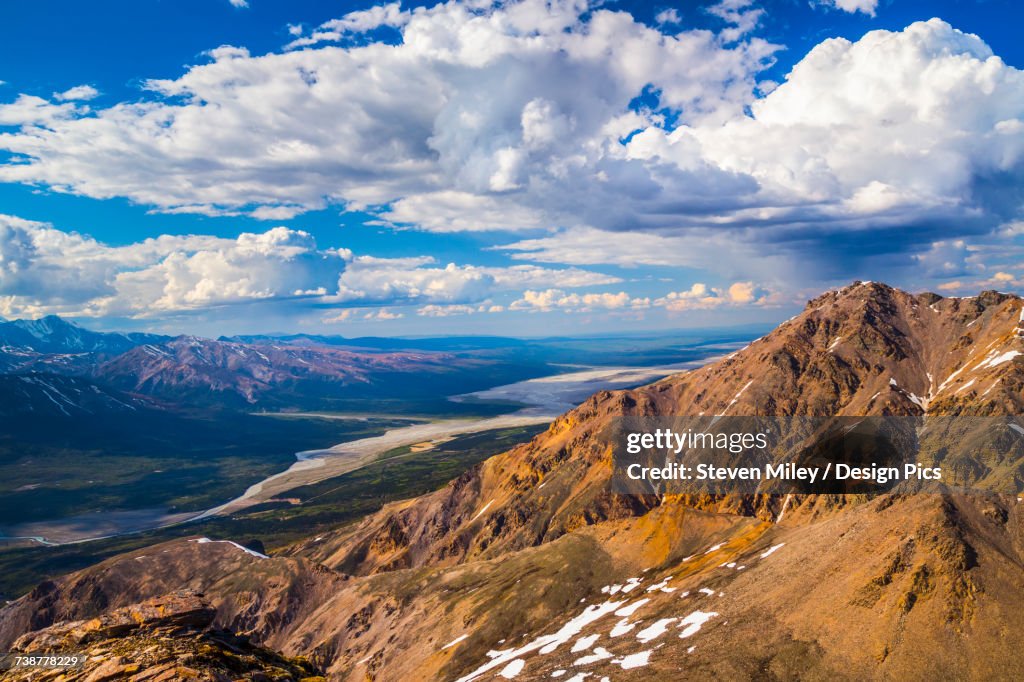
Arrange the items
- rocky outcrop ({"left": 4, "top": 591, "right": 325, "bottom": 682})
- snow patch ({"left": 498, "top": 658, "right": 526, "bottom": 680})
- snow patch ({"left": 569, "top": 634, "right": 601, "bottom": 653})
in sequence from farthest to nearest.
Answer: snow patch ({"left": 569, "top": 634, "right": 601, "bottom": 653}) → snow patch ({"left": 498, "top": 658, "right": 526, "bottom": 680}) → rocky outcrop ({"left": 4, "top": 591, "right": 325, "bottom": 682})

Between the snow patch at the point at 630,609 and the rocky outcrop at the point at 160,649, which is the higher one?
the rocky outcrop at the point at 160,649

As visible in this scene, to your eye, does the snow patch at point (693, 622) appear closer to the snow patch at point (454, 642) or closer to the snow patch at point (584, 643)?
the snow patch at point (584, 643)

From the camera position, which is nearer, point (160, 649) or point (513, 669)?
point (160, 649)

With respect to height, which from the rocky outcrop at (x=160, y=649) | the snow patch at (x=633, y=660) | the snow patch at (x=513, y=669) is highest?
the rocky outcrop at (x=160, y=649)

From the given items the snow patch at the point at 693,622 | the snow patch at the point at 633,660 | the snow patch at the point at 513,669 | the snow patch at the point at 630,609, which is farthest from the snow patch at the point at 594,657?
the snow patch at the point at 630,609

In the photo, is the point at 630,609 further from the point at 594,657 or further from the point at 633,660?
the point at 633,660

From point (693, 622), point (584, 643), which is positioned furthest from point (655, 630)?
point (584, 643)

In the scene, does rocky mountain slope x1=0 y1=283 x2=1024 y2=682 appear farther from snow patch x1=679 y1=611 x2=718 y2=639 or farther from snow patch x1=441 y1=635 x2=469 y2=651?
snow patch x1=441 y1=635 x2=469 y2=651

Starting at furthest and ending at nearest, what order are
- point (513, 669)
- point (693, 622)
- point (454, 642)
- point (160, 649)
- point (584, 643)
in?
point (454, 642) → point (584, 643) → point (513, 669) → point (693, 622) → point (160, 649)

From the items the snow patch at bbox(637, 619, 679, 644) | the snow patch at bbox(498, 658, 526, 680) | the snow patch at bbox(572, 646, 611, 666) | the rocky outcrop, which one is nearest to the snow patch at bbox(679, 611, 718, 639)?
the snow patch at bbox(637, 619, 679, 644)

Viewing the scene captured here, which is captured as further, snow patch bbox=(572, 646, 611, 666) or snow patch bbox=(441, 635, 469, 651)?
snow patch bbox=(441, 635, 469, 651)

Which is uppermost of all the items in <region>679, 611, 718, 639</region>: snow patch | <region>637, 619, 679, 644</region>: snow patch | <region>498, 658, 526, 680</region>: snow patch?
<region>679, 611, 718, 639</region>: snow patch

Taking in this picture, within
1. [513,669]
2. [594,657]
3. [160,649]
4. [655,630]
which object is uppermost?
[160,649]
